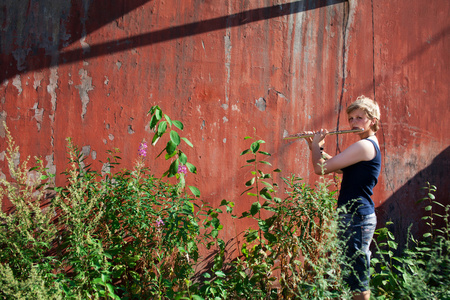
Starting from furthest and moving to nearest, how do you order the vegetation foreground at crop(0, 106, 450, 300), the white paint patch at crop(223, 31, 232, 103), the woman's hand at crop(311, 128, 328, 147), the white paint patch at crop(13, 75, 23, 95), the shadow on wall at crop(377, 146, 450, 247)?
the shadow on wall at crop(377, 146, 450, 247) → the white paint patch at crop(223, 31, 232, 103) → the white paint patch at crop(13, 75, 23, 95) → the woman's hand at crop(311, 128, 328, 147) → the vegetation foreground at crop(0, 106, 450, 300)

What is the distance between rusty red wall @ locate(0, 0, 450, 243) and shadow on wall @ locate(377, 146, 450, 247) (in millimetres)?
18

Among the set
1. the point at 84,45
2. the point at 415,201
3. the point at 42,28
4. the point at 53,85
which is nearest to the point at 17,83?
the point at 53,85

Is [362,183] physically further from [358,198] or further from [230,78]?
[230,78]

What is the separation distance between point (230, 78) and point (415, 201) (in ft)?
8.57

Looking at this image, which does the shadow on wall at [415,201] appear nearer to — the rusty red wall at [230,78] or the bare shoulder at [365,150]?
the rusty red wall at [230,78]

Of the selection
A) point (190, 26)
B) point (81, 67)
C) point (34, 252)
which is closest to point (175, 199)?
point (34, 252)

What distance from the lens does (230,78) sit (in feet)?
11.5

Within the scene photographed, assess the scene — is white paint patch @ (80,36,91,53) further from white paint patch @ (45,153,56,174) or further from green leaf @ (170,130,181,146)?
green leaf @ (170,130,181,146)

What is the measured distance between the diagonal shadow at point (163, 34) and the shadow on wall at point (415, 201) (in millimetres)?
2229

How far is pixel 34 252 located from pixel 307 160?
2562mm

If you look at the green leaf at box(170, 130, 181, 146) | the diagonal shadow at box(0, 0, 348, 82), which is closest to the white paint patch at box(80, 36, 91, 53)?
the diagonal shadow at box(0, 0, 348, 82)

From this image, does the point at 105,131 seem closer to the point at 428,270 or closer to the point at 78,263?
the point at 78,263

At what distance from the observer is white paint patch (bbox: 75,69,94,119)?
315 cm

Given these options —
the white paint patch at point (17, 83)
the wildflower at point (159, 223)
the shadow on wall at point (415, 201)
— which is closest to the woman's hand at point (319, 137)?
the wildflower at point (159, 223)
